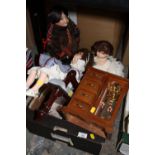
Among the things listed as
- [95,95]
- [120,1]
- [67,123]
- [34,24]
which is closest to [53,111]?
[67,123]

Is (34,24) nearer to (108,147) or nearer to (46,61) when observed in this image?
(46,61)

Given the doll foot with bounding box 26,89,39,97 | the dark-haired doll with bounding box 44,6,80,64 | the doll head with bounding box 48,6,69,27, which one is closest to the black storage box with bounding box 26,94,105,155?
the doll foot with bounding box 26,89,39,97

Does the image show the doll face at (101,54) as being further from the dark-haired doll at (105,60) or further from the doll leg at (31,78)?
the doll leg at (31,78)

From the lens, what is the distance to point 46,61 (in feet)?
4.14

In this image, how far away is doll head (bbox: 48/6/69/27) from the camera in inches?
45.7

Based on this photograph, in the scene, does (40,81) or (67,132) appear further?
(40,81)

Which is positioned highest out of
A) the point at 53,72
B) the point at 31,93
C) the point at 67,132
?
the point at 53,72

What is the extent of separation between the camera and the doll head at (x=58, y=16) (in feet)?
3.81

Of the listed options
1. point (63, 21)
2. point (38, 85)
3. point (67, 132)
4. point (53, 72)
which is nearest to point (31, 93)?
point (38, 85)

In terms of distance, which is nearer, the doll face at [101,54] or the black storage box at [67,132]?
the black storage box at [67,132]

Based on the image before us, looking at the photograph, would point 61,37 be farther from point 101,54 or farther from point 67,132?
point 67,132

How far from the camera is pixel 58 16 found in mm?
1162

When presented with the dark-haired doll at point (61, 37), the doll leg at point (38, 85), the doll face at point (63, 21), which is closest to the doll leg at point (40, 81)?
the doll leg at point (38, 85)

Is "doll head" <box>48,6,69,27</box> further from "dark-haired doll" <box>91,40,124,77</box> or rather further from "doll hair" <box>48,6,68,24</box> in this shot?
"dark-haired doll" <box>91,40,124,77</box>
